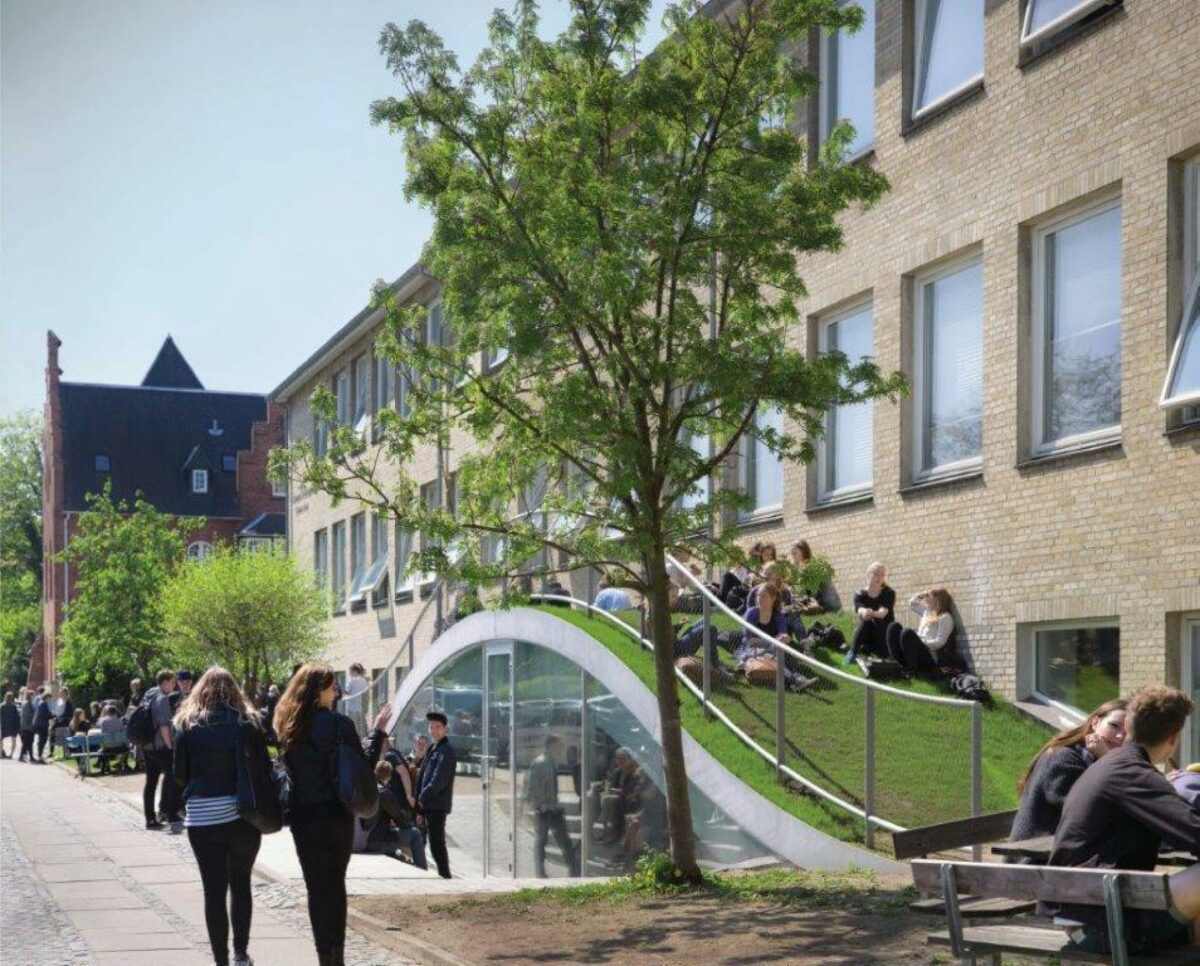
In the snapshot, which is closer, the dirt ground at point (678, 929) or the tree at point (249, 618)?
the dirt ground at point (678, 929)

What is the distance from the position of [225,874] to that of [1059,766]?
16.7 ft

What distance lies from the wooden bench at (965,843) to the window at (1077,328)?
7.22m

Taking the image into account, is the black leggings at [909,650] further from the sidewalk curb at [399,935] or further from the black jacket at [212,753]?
the black jacket at [212,753]

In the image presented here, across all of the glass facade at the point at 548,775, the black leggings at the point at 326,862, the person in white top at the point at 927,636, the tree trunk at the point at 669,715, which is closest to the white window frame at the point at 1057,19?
the person in white top at the point at 927,636

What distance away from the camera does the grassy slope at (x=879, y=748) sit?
1423cm

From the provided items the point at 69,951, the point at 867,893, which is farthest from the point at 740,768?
the point at 69,951

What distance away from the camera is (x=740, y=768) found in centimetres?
1675

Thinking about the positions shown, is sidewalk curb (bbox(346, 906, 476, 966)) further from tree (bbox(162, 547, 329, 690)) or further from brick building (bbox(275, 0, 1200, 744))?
tree (bbox(162, 547, 329, 690))

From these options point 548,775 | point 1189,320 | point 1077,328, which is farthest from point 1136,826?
point 548,775

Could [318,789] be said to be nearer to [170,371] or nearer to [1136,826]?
[1136,826]

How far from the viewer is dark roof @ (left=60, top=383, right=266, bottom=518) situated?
95562 mm

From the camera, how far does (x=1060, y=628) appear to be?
17375 mm

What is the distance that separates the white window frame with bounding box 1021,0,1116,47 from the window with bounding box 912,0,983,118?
2.89 ft

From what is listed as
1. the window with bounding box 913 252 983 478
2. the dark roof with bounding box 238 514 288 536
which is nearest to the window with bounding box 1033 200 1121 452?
the window with bounding box 913 252 983 478
